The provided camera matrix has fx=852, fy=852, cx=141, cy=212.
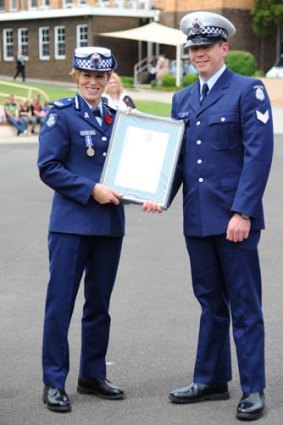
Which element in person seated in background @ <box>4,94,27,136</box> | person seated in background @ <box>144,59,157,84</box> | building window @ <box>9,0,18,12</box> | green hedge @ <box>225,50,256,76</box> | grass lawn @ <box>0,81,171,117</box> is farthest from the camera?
building window @ <box>9,0,18,12</box>

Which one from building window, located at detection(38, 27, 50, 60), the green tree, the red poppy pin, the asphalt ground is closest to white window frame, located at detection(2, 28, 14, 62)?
building window, located at detection(38, 27, 50, 60)

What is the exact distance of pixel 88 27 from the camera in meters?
48.6

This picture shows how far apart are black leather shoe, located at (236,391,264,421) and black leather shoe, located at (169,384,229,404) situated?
0.27 m

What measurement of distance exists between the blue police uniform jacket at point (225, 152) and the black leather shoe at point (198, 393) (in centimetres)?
91

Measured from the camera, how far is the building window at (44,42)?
5138 centimetres

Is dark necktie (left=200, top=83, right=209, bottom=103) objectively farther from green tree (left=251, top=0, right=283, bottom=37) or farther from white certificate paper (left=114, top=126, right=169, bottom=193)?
green tree (left=251, top=0, right=283, bottom=37)

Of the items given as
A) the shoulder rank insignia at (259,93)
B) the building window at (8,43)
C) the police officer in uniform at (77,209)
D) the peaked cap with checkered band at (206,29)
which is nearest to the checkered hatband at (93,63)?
the police officer in uniform at (77,209)

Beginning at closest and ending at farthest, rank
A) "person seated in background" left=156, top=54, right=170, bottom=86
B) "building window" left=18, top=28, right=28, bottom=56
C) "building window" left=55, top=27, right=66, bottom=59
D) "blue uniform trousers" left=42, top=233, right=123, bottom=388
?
1. "blue uniform trousers" left=42, top=233, right=123, bottom=388
2. "person seated in background" left=156, top=54, right=170, bottom=86
3. "building window" left=55, top=27, right=66, bottom=59
4. "building window" left=18, top=28, right=28, bottom=56

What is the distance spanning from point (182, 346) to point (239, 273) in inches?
53.6

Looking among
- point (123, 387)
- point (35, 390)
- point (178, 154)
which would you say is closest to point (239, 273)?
point (178, 154)

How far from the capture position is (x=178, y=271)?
26.9 feet

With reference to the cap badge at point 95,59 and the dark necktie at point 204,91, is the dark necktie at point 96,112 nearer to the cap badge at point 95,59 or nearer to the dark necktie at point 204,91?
the cap badge at point 95,59

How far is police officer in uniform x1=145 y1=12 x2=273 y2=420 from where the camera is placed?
455cm

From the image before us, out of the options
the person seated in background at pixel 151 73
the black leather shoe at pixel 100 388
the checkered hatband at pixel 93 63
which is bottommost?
the person seated in background at pixel 151 73
